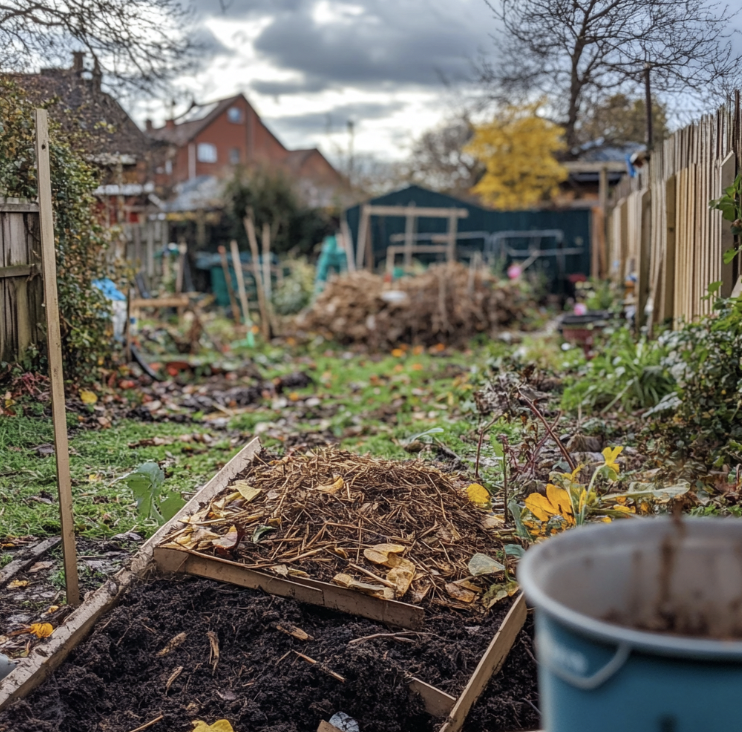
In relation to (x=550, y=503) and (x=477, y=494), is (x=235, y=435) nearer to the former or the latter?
(x=477, y=494)

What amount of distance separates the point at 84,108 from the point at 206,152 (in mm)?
34399

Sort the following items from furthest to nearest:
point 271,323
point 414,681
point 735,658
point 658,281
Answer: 1. point 271,323
2. point 658,281
3. point 414,681
4. point 735,658

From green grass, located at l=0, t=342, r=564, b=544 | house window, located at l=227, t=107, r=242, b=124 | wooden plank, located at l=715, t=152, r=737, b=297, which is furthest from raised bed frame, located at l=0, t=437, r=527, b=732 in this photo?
house window, located at l=227, t=107, r=242, b=124

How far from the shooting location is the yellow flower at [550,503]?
2855 millimetres

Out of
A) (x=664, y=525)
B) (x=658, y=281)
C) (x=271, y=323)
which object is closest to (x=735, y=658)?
(x=664, y=525)

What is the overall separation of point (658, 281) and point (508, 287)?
631 cm

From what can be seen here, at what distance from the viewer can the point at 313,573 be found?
2.91 meters

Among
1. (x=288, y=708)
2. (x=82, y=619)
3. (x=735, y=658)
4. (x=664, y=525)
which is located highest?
(x=664, y=525)

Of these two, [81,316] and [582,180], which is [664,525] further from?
[582,180]

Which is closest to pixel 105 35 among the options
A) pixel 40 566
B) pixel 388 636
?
pixel 40 566

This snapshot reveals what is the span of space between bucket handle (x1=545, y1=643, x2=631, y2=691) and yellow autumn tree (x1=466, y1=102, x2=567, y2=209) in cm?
1510

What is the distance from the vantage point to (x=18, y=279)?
3.87m

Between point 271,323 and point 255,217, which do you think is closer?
point 271,323

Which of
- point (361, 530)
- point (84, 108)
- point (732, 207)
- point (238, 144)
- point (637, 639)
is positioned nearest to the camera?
point (637, 639)
